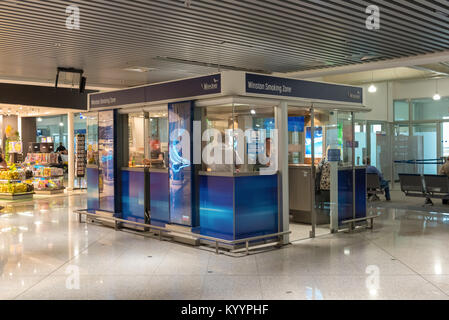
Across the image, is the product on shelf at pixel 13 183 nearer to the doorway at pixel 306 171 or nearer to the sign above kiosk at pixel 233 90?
the sign above kiosk at pixel 233 90

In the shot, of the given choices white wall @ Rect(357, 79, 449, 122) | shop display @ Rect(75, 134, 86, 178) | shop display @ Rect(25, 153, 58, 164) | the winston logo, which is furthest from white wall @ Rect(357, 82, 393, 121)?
the winston logo

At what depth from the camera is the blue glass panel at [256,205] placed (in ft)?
22.1

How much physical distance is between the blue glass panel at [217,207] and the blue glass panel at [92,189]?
314cm

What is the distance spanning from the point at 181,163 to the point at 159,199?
1069mm

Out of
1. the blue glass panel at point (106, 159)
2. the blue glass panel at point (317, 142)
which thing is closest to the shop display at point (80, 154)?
the blue glass panel at point (106, 159)

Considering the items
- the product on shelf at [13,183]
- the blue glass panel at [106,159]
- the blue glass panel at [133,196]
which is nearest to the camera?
the blue glass panel at [133,196]

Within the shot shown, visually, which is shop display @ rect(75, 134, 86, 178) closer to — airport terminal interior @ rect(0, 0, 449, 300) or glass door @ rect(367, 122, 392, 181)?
airport terminal interior @ rect(0, 0, 449, 300)

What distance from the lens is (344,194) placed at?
8.41 meters

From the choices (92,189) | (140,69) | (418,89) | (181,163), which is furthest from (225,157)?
(418,89)

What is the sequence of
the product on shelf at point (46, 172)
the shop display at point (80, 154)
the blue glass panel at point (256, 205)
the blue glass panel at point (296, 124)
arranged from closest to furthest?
the blue glass panel at point (256, 205) < the blue glass panel at point (296, 124) < the product on shelf at point (46, 172) < the shop display at point (80, 154)

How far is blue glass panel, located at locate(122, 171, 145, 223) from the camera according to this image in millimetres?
8492

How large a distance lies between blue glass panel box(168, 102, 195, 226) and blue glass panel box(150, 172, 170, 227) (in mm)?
352

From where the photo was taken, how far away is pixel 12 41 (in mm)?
8227
